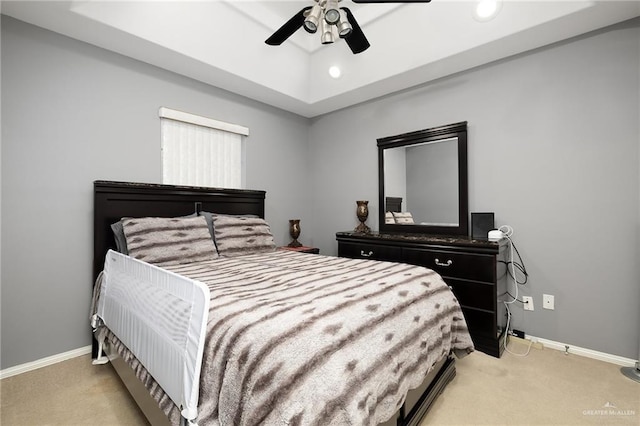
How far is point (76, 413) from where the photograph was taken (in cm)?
163

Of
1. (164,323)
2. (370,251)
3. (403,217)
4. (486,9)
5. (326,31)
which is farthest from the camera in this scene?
(403,217)

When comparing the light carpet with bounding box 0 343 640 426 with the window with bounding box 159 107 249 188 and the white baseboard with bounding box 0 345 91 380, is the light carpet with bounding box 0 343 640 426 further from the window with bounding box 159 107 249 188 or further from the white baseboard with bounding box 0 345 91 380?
the window with bounding box 159 107 249 188

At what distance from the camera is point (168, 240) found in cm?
226

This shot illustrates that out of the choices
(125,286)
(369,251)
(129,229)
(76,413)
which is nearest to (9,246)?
(129,229)

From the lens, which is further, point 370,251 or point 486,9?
point 370,251

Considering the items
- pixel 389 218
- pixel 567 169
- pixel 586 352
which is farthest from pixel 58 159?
pixel 586 352

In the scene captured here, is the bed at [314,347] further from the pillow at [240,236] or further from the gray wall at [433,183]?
the gray wall at [433,183]

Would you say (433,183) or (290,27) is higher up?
(290,27)

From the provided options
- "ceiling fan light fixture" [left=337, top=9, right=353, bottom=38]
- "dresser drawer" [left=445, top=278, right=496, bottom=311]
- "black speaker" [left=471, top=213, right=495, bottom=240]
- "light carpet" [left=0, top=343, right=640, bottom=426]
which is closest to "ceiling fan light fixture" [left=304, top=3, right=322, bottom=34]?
"ceiling fan light fixture" [left=337, top=9, right=353, bottom=38]

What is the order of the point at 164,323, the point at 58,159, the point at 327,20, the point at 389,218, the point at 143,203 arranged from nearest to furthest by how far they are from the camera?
1. the point at 164,323
2. the point at 327,20
3. the point at 58,159
4. the point at 143,203
5. the point at 389,218

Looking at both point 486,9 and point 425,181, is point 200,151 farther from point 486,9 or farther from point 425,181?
point 486,9

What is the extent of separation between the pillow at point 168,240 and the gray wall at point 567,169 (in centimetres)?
246

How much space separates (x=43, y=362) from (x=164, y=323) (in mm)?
1761

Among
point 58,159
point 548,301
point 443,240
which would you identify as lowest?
point 548,301
